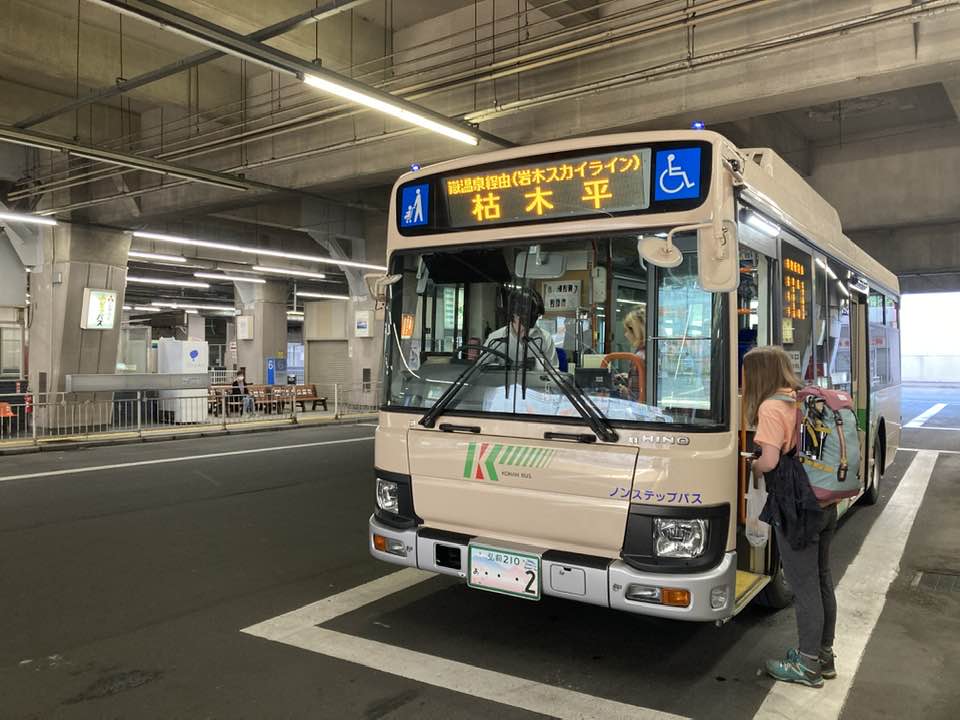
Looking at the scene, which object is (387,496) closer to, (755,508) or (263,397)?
(755,508)

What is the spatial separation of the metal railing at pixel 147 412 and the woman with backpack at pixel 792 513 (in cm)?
1525

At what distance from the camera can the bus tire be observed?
870 centimetres

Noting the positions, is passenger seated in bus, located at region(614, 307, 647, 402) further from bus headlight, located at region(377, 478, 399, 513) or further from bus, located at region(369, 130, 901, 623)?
bus headlight, located at region(377, 478, 399, 513)

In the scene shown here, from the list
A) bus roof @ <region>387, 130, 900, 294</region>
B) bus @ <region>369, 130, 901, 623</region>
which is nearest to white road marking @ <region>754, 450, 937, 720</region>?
bus @ <region>369, 130, 901, 623</region>

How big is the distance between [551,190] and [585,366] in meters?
1.14

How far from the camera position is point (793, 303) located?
538 cm

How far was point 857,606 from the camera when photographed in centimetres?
550

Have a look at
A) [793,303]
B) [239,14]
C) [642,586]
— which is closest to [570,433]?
[642,586]

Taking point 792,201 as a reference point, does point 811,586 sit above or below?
below

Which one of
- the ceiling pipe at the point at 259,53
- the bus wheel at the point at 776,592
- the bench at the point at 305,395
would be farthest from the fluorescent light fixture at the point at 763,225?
the bench at the point at 305,395

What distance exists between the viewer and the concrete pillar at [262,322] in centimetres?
2997

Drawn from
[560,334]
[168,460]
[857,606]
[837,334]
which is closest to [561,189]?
[560,334]

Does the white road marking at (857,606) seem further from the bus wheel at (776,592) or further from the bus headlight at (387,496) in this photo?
the bus headlight at (387,496)

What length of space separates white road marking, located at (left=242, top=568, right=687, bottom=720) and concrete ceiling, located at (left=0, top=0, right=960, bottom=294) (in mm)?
6985
